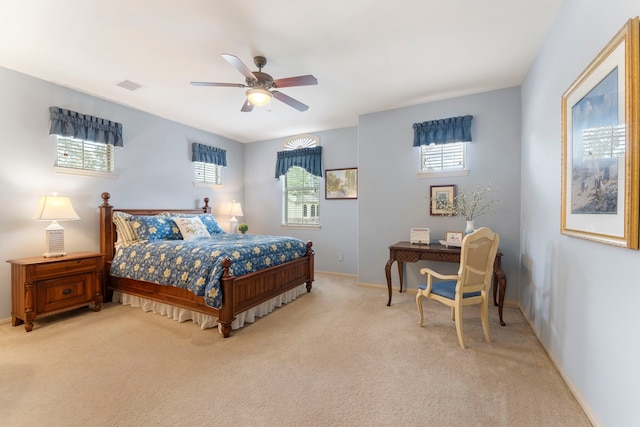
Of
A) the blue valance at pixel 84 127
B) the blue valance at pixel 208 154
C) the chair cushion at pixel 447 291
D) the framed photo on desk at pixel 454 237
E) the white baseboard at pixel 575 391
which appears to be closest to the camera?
the white baseboard at pixel 575 391

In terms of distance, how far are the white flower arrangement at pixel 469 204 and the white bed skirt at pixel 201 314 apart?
7.96ft

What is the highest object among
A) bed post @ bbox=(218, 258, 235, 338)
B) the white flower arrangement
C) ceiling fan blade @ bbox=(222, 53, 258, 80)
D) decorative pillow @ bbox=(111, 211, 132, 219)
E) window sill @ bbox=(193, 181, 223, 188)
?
ceiling fan blade @ bbox=(222, 53, 258, 80)

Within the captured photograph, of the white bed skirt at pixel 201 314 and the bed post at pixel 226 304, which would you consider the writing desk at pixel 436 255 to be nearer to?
the white bed skirt at pixel 201 314

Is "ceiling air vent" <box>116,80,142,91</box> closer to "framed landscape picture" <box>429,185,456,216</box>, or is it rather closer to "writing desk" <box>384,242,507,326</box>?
"writing desk" <box>384,242,507,326</box>

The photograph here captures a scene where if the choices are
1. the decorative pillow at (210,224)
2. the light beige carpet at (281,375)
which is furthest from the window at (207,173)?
the light beige carpet at (281,375)

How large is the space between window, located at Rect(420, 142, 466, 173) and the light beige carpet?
6.46 feet

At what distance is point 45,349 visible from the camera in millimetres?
2383

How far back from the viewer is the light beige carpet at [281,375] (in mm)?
1637

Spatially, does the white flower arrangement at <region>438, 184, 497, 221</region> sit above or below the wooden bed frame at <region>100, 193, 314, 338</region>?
above

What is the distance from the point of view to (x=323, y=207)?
5293 millimetres

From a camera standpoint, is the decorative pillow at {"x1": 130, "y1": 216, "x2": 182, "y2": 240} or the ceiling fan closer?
the ceiling fan

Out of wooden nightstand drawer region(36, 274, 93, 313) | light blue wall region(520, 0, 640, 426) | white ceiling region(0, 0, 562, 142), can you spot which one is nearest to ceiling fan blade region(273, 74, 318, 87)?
white ceiling region(0, 0, 562, 142)

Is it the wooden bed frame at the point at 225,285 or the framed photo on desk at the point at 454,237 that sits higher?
the framed photo on desk at the point at 454,237

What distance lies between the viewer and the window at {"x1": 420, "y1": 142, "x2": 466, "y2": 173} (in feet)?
12.3
